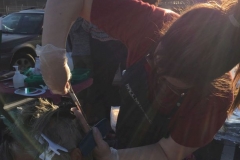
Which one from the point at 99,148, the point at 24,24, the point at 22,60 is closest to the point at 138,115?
the point at 99,148

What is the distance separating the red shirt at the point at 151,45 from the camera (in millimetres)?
1320

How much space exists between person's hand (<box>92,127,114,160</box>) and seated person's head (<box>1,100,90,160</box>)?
6cm

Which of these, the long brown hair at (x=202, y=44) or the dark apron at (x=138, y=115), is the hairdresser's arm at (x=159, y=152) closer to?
the dark apron at (x=138, y=115)

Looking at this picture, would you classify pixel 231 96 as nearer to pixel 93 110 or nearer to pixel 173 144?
pixel 173 144

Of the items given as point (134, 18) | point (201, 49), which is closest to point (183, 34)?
point (201, 49)

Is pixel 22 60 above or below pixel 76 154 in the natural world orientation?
below

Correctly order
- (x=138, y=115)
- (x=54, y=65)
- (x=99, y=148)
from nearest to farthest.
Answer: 1. (x=99, y=148)
2. (x=54, y=65)
3. (x=138, y=115)

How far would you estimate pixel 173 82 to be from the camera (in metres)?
1.25

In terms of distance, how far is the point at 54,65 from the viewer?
134 centimetres

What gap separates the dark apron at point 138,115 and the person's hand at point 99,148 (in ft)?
0.82

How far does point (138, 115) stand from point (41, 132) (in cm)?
44

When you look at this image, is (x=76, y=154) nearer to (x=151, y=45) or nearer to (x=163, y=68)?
(x=163, y=68)

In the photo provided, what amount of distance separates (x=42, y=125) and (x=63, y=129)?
7cm

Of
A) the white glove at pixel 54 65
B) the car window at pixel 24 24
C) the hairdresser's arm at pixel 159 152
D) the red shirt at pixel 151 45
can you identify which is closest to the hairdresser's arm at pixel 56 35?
the white glove at pixel 54 65
